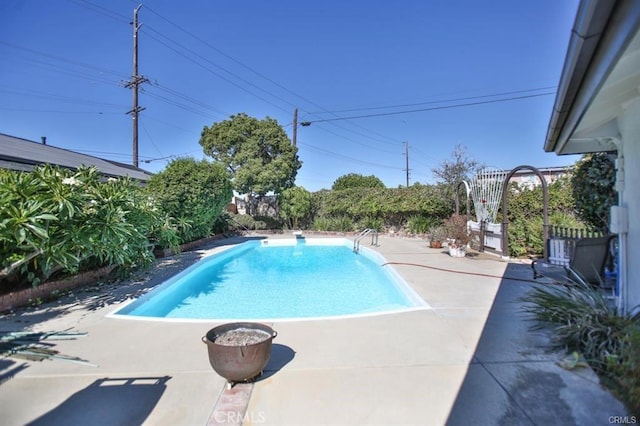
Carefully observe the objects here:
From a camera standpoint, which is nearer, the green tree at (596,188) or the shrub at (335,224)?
the green tree at (596,188)

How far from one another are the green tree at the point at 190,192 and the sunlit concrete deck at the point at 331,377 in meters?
6.82

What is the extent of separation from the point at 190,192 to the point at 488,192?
1071 cm

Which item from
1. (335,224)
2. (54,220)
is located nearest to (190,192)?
(54,220)

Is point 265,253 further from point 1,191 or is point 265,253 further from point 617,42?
point 617,42

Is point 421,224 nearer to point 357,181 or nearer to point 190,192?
point 190,192

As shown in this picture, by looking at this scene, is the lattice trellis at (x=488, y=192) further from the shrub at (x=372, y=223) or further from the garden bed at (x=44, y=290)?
the garden bed at (x=44, y=290)

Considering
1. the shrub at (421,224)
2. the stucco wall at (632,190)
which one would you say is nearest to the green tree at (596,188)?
the stucco wall at (632,190)

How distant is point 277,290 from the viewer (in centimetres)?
873

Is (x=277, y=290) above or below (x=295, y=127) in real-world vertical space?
below

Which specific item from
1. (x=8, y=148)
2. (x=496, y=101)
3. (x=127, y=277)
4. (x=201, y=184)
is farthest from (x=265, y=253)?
(x=496, y=101)

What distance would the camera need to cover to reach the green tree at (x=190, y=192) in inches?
456

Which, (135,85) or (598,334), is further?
(135,85)

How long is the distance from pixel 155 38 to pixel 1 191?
1619 centimetres

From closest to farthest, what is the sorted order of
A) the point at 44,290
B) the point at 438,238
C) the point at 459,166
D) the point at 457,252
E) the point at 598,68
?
the point at 598,68 → the point at 44,290 → the point at 457,252 → the point at 438,238 → the point at 459,166
